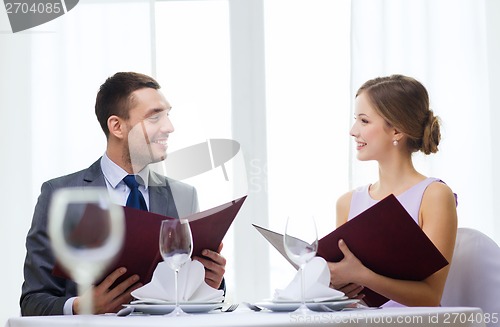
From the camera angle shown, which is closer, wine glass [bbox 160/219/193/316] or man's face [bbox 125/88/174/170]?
wine glass [bbox 160/219/193/316]

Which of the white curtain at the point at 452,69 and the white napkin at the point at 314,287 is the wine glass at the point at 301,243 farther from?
the white curtain at the point at 452,69

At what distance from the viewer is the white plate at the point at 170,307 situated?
160 centimetres

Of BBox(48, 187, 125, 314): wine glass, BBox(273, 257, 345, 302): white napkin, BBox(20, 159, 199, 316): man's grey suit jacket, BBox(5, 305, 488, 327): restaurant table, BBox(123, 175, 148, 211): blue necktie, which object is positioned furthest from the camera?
BBox(123, 175, 148, 211): blue necktie

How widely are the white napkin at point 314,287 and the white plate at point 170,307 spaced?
0.15m

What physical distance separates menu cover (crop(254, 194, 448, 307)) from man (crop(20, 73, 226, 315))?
0.30 m

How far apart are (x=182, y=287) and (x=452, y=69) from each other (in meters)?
2.28

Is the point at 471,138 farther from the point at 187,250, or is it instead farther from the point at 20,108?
the point at 187,250

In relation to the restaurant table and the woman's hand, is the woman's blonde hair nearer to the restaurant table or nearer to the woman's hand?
the woman's hand

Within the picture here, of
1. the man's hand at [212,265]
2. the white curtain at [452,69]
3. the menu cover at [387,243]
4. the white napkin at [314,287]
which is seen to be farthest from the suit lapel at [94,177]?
the white curtain at [452,69]

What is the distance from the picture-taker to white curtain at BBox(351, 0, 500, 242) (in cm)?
350

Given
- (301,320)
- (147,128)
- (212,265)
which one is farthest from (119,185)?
(301,320)

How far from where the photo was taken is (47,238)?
7.25 feet

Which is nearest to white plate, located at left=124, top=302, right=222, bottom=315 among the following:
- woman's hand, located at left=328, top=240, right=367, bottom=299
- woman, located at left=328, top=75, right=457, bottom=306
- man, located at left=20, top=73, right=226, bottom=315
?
man, located at left=20, top=73, right=226, bottom=315

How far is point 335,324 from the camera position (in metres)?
1.39
